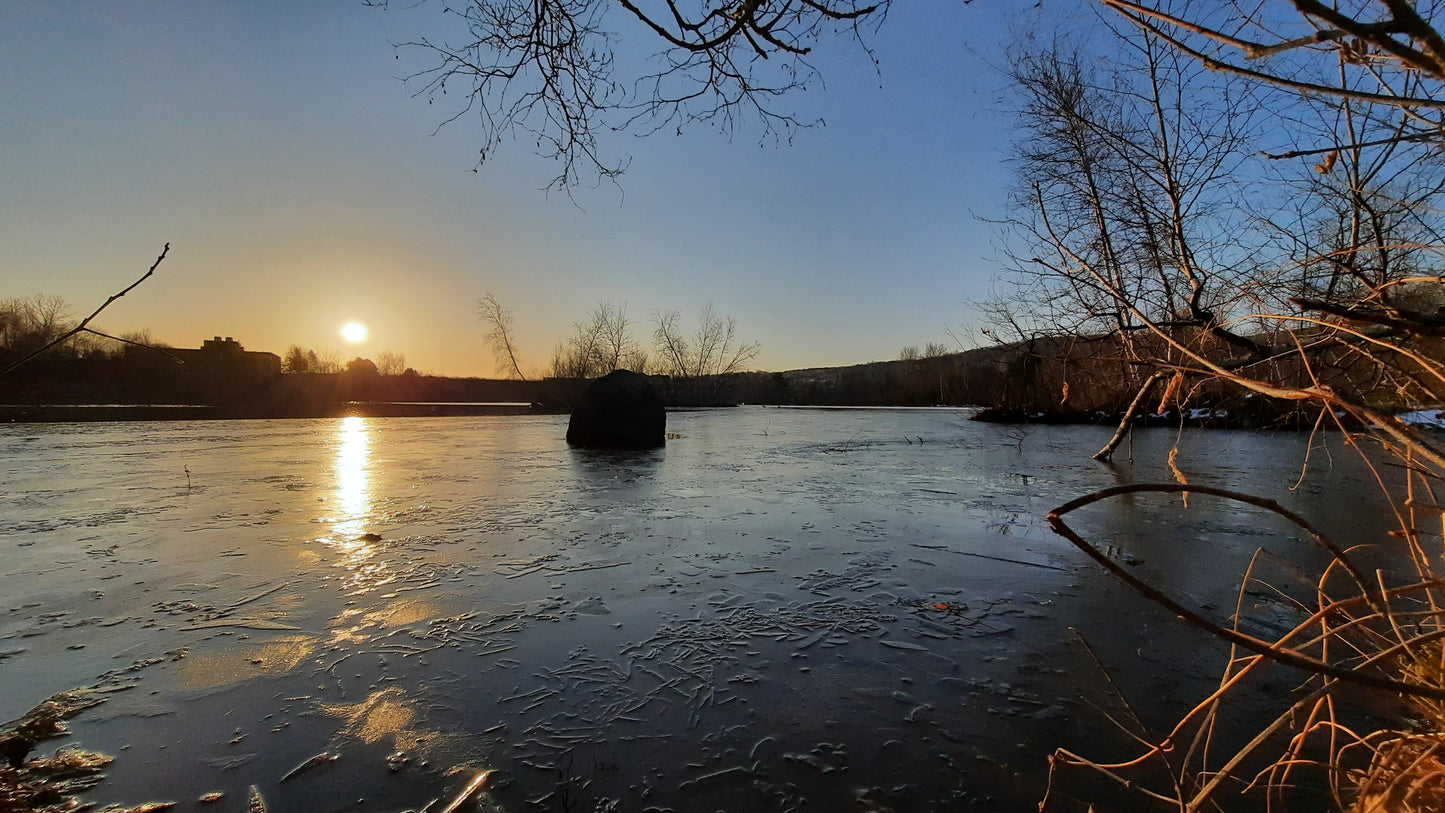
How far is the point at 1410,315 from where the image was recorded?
3.71ft

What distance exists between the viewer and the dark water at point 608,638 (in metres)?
1.77

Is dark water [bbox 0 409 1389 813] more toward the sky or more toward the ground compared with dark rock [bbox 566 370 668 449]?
more toward the ground

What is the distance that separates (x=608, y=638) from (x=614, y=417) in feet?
29.5

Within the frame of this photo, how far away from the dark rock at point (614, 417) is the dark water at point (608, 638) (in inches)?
214

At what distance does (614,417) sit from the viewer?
11445 millimetres

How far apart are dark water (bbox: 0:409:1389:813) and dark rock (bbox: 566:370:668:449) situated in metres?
5.43

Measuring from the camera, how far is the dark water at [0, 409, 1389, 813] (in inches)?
69.6

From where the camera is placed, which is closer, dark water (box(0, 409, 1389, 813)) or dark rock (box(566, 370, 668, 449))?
dark water (box(0, 409, 1389, 813))

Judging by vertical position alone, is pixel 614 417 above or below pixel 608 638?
above

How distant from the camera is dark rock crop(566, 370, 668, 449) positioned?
37.6ft

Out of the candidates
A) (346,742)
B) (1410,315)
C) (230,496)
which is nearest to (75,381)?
(230,496)

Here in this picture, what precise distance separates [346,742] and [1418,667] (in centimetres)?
282

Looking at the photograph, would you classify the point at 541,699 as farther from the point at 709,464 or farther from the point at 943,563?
the point at 709,464

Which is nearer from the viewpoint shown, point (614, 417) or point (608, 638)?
point (608, 638)
